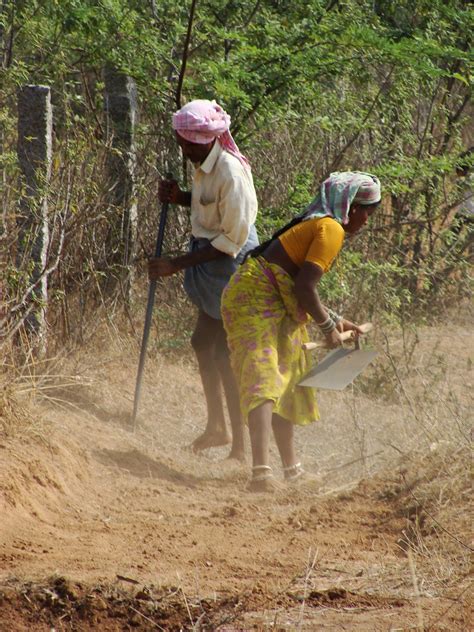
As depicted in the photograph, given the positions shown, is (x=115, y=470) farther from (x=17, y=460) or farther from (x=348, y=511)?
(x=348, y=511)

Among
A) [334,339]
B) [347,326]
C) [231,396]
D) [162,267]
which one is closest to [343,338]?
[334,339]

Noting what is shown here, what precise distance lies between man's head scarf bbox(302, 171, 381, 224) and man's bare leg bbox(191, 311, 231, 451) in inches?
45.4

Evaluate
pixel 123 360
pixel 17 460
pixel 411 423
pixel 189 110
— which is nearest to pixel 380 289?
pixel 411 423

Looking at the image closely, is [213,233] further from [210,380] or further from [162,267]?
[210,380]

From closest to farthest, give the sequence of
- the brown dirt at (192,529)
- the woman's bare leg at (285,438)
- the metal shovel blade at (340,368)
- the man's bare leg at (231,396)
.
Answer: the brown dirt at (192,529) < the metal shovel blade at (340,368) < the woman's bare leg at (285,438) < the man's bare leg at (231,396)

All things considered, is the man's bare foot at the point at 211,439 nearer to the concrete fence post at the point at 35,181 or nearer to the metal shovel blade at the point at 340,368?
the metal shovel blade at the point at 340,368

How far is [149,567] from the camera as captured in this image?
4.01 metres

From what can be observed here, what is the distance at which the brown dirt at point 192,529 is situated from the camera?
3.47m

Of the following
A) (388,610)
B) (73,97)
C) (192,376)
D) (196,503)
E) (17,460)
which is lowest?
(192,376)

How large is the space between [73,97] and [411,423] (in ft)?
10.6

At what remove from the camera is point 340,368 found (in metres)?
5.55

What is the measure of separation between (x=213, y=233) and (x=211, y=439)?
125cm

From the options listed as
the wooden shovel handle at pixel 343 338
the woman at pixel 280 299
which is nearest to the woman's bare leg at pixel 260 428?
the woman at pixel 280 299

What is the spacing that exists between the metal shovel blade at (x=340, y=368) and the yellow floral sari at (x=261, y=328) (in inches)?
6.8
